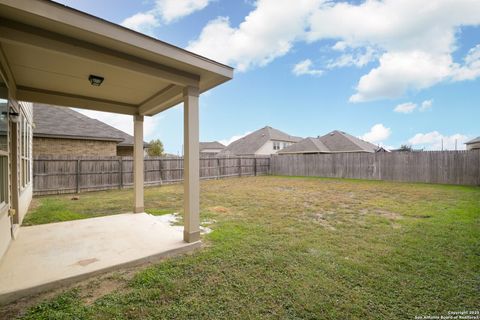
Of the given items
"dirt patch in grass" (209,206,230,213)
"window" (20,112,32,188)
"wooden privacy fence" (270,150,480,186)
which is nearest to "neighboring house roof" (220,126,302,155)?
"wooden privacy fence" (270,150,480,186)

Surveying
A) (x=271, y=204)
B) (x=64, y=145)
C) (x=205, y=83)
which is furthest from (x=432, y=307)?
(x=64, y=145)

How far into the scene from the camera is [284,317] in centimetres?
190

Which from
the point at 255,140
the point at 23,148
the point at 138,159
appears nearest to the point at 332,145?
the point at 255,140

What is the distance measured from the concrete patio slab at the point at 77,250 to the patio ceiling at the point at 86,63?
7.94 ft

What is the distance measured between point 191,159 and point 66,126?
37.7ft

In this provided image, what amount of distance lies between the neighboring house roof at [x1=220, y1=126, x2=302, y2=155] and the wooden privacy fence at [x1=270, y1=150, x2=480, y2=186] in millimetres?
10632

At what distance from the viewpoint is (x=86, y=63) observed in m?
2.93

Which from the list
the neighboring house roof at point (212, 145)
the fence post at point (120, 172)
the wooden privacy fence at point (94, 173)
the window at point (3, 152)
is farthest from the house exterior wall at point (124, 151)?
the neighboring house roof at point (212, 145)

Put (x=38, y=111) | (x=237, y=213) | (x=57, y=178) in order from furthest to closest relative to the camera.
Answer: (x=38, y=111) → (x=57, y=178) → (x=237, y=213)

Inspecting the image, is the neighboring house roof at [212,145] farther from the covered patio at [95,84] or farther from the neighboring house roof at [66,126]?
the covered patio at [95,84]

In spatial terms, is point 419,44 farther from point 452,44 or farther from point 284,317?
point 284,317

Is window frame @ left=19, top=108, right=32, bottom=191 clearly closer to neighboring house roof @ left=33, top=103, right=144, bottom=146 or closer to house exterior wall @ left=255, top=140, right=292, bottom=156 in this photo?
neighboring house roof @ left=33, top=103, right=144, bottom=146

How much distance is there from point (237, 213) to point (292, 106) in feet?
79.4

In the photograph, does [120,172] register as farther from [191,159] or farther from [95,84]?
[191,159]
